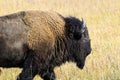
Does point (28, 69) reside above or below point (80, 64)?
above

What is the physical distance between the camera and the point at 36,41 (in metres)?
6.41

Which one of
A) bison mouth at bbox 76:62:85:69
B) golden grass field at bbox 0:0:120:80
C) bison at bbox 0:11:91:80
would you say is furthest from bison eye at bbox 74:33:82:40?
golden grass field at bbox 0:0:120:80

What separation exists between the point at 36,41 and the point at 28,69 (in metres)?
0.44

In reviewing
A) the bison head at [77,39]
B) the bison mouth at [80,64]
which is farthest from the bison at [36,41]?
the bison mouth at [80,64]

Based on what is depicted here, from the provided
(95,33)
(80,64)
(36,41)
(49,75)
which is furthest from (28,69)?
(95,33)

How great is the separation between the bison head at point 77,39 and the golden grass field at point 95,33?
1.21ft

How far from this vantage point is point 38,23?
662 cm

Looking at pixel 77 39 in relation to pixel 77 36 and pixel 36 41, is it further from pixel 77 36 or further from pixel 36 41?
pixel 36 41

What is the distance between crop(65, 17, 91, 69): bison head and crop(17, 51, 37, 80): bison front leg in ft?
3.31

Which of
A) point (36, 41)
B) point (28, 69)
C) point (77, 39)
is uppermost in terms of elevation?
point (36, 41)

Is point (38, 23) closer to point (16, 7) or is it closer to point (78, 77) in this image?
point (78, 77)

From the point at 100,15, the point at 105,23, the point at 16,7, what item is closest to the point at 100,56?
the point at 105,23

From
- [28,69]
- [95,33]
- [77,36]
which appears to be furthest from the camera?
[95,33]

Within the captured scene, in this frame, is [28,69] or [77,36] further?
[77,36]
